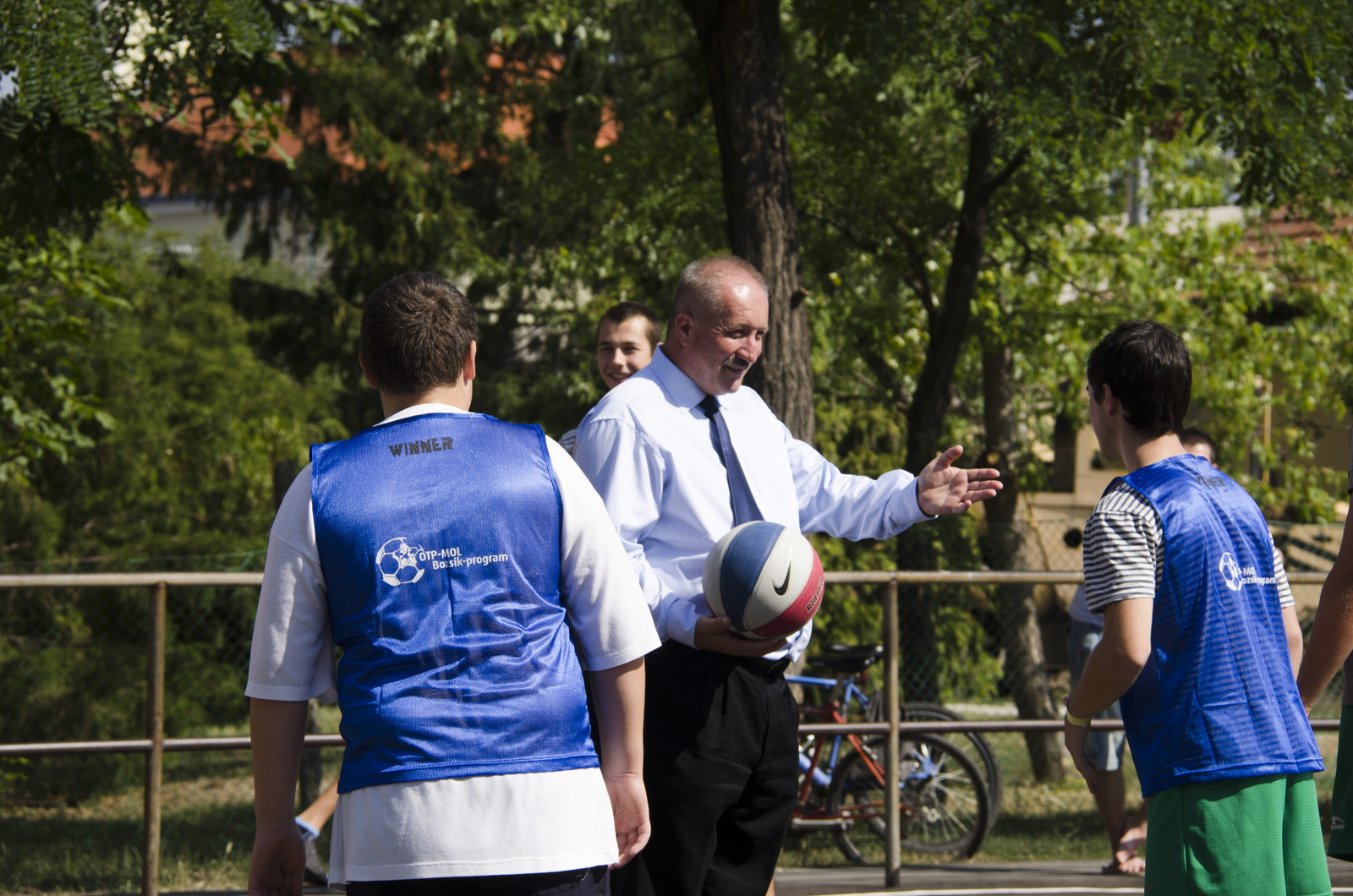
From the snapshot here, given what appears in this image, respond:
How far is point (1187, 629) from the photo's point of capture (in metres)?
2.75

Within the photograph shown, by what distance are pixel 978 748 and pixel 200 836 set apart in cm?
504

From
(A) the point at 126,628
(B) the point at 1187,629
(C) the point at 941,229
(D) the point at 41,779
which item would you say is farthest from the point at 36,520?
(B) the point at 1187,629

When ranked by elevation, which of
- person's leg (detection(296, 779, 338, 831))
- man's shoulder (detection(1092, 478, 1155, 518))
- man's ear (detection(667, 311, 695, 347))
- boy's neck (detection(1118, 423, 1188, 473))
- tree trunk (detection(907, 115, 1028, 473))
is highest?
tree trunk (detection(907, 115, 1028, 473))

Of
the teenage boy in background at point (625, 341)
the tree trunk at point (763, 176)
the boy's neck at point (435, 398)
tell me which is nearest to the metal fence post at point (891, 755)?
the tree trunk at point (763, 176)

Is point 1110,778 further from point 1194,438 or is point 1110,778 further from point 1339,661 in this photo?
point 1339,661

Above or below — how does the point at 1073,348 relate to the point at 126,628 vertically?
above

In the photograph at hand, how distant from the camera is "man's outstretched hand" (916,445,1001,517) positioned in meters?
3.48

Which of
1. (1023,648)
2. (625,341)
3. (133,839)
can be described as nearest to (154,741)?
(625,341)

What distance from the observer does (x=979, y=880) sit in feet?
19.4

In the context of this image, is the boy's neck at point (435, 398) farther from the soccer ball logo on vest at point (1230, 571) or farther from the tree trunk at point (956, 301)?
the tree trunk at point (956, 301)

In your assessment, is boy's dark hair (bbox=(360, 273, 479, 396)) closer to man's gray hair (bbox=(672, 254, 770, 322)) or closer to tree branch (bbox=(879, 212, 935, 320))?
man's gray hair (bbox=(672, 254, 770, 322))

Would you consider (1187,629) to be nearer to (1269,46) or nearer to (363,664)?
(363,664)

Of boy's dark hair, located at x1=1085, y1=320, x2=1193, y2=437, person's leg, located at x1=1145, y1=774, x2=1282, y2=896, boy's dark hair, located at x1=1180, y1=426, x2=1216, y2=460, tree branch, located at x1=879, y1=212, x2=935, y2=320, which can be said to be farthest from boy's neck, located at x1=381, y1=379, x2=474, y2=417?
tree branch, located at x1=879, y1=212, x2=935, y2=320

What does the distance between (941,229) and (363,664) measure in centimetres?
994
